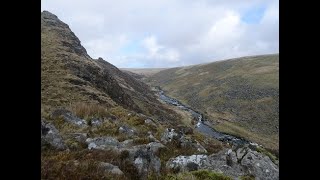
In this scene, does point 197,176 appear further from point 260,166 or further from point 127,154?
point 260,166

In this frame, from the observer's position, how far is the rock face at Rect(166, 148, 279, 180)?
1155cm

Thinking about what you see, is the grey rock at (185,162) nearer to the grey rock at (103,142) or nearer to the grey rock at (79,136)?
the grey rock at (103,142)

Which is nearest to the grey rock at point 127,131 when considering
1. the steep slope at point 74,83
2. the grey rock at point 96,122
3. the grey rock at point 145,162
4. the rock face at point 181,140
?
the grey rock at point 96,122

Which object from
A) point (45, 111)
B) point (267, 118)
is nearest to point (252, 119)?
point (267, 118)

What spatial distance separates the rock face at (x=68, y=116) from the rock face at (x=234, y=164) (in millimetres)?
6776

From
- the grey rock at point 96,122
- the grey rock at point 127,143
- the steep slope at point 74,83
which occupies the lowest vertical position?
the grey rock at point 127,143

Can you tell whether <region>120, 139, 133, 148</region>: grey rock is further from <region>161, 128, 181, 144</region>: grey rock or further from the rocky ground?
<region>161, 128, 181, 144</region>: grey rock

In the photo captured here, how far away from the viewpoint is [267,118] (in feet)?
281

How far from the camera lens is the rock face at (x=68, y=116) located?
57.1 ft

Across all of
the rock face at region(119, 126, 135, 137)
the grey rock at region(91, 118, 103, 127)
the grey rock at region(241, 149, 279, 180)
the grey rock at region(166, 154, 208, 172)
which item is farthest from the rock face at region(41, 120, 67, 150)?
the grey rock at region(241, 149, 279, 180)

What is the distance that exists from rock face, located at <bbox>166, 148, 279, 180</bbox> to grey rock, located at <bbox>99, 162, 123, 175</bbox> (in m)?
2.25
